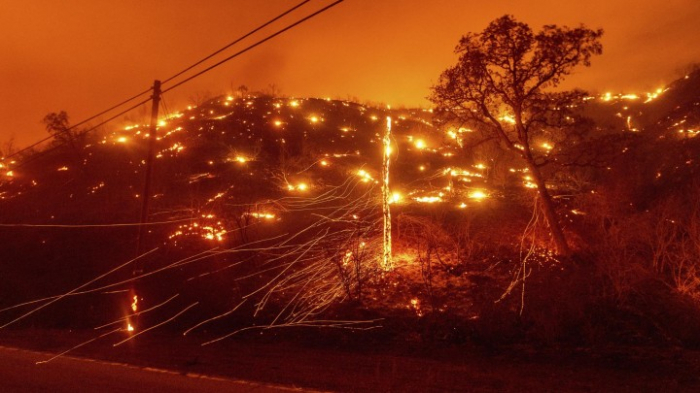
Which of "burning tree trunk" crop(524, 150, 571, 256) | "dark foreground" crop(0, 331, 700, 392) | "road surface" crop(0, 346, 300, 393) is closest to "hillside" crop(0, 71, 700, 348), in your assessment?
"burning tree trunk" crop(524, 150, 571, 256)

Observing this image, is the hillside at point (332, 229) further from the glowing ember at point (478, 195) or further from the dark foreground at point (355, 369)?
the dark foreground at point (355, 369)

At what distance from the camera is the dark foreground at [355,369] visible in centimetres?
764

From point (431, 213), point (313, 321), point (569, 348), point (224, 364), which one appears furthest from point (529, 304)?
point (431, 213)

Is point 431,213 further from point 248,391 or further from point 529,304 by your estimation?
point 248,391

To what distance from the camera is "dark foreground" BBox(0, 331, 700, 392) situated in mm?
7641

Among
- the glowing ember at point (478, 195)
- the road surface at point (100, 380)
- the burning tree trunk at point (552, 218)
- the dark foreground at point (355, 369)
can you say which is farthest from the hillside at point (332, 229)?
the road surface at point (100, 380)

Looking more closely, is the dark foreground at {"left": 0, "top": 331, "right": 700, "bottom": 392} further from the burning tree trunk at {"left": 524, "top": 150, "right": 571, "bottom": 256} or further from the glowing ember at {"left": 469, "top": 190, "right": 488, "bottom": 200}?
the glowing ember at {"left": 469, "top": 190, "right": 488, "bottom": 200}

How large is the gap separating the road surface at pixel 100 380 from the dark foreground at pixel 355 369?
0.7 inches

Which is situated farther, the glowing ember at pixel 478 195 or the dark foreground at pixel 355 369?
the glowing ember at pixel 478 195

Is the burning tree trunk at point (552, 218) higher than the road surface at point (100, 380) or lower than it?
higher

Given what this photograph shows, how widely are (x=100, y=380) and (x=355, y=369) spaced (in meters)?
4.69

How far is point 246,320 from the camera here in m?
13.3

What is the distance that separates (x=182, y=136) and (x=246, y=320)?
1338 inches

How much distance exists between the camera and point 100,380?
8461 mm
